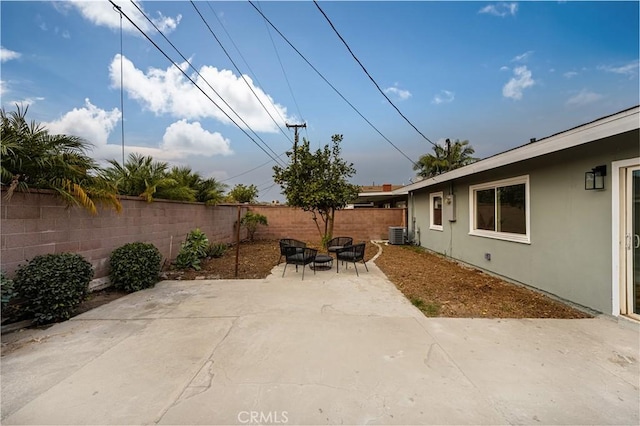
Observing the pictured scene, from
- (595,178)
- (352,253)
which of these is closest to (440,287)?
(352,253)

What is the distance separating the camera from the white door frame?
3748mm

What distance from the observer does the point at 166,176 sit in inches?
310

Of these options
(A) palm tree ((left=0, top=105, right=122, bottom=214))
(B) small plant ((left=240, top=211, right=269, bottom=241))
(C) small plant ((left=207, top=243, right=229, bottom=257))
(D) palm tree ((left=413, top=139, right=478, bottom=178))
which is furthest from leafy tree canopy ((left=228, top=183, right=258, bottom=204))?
(D) palm tree ((left=413, top=139, right=478, bottom=178))

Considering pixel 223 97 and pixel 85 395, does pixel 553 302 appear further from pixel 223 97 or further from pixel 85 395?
pixel 223 97

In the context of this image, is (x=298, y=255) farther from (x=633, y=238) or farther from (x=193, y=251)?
(x=633, y=238)

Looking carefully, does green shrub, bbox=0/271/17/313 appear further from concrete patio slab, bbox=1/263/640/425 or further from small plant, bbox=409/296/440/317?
small plant, bbox=409/296/440/317

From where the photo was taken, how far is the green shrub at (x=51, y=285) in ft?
11.6

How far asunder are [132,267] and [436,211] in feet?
31.9

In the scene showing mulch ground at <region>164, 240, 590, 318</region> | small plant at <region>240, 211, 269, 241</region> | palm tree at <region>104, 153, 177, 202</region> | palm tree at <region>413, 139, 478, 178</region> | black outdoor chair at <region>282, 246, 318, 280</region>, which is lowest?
mulch ground at <region>164, 240, 590, 318</region>

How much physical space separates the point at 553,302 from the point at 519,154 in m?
2.69

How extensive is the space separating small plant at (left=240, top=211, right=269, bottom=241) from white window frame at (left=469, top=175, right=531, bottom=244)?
349 inches

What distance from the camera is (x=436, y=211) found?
10453mm

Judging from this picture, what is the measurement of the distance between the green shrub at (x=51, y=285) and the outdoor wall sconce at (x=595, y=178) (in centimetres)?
767

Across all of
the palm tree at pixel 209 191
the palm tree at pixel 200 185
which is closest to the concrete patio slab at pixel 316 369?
the palm tree at pixel 200 185
